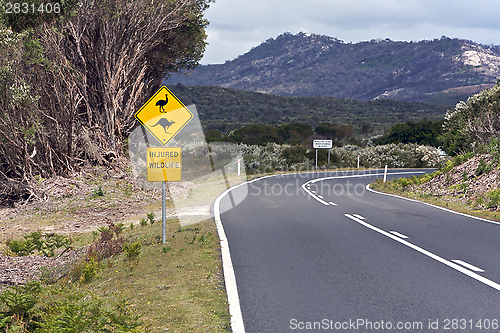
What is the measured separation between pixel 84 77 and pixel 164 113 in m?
11.3

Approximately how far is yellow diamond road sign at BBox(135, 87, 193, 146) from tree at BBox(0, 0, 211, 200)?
6.01 metres

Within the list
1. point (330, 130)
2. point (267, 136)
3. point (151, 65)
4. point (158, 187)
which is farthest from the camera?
point (330, 130)

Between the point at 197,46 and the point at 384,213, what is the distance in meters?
15.6

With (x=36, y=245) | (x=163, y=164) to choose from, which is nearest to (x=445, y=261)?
(x=163, y=164)

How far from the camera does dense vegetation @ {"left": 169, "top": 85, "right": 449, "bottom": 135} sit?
8700 cm

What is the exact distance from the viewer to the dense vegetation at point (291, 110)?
285 feet

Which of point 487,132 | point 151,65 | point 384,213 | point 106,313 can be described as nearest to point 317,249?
point 106,313

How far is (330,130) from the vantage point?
244 feet

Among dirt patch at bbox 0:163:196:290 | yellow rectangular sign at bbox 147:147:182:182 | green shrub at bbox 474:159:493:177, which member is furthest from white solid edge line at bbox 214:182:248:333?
green shrub at bbox 474:159:493:177

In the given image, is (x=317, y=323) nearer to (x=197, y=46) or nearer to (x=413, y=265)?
(x=413, y=265)

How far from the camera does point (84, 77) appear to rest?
1712cm

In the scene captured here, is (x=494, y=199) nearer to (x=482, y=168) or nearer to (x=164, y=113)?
(x=482, y=168)

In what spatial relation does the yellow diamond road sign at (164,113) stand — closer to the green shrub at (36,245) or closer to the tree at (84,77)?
the green shrub at (36,245)

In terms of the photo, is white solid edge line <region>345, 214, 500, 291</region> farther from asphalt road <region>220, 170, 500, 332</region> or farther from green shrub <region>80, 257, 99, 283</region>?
green shrub <region>80, 257, 99, 283</region>
